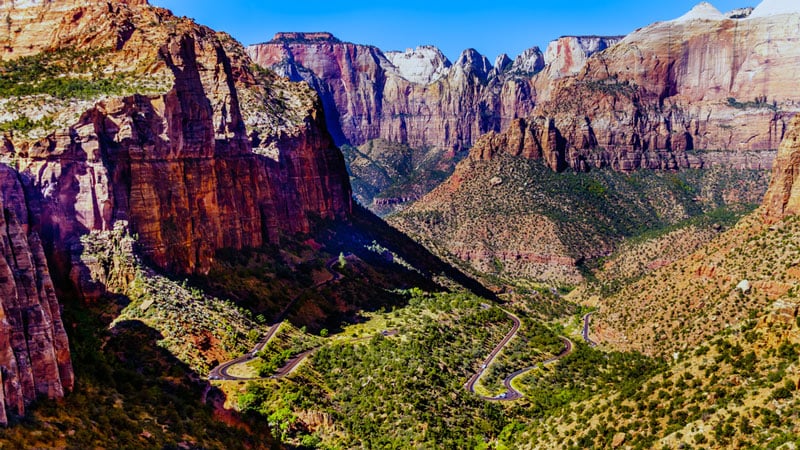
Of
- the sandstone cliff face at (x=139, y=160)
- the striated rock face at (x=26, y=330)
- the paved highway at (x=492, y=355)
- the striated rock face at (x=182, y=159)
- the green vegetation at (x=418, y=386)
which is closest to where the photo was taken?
the striated rock face at (x=26, y=330)

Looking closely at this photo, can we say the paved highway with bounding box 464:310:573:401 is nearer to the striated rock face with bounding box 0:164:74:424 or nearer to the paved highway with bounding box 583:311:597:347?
the paved highway with bounding box 583:311:597:347

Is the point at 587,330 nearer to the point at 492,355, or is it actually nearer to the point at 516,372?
the point at 492,355

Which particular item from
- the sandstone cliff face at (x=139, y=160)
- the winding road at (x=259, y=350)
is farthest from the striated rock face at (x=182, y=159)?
the winding road at (x=259, y=350)

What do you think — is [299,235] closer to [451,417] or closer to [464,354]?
[464,354]

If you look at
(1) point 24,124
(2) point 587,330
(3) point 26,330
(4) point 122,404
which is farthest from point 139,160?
(2) point 587,330

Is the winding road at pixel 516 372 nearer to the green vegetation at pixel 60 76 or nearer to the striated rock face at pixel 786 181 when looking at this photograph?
the striated rock face at pixel 786 181

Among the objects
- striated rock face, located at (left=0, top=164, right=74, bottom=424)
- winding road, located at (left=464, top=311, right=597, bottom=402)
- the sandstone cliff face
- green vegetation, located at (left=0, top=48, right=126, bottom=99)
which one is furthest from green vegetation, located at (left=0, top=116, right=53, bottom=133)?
winding road, located at (left=464, top=311, right=597, bottom=402)

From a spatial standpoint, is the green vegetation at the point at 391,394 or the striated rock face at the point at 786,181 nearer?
the green vegetation at the point at 391,394
